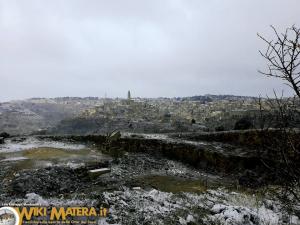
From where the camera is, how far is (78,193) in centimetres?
736

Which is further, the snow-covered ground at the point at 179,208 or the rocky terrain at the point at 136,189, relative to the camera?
the rocky terrain at the point at 136,189

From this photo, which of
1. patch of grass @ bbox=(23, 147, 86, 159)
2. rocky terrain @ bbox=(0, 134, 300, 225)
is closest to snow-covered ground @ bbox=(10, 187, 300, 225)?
rocky terrain @ bbox=(0, 134, 300, 225)

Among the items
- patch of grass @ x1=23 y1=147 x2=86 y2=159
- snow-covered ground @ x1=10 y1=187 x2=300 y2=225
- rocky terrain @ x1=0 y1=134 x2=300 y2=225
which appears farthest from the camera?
patch of grass @ x1=23 y1=147 x2=86 y2=159

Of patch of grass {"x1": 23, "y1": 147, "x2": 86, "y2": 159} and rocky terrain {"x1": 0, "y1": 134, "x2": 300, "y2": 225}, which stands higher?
patch of grass {"x1": 23, "y1": 147, "x2": 86, "y2": 159}

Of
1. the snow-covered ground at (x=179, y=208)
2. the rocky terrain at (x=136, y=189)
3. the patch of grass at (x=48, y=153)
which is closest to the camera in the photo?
the snow-covered ground at (x=179, y=208)

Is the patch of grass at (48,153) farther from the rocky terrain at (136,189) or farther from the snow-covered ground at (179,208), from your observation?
the snow-covered ground at (179,208)

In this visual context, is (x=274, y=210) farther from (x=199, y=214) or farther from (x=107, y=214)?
(x=107, y=214)

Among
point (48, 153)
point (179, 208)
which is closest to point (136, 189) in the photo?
point (179, 208)

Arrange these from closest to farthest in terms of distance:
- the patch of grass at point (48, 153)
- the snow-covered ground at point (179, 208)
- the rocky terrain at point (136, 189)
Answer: the snow-covered ground at point (179, 208) → the rocky terrain at point (136, 189) → the patch of grass at point (48, 153)

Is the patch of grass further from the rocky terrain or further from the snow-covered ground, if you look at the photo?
the snow-covered ground

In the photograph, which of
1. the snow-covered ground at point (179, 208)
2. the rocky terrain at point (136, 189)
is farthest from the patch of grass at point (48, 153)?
the snow-covered ground at point (179, 208)

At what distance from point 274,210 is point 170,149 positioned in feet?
18.3

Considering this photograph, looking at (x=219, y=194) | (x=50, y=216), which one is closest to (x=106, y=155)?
(x=219, y=194)

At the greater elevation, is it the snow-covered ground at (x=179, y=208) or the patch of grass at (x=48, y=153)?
the patch of grass at (x=48, y=153)
